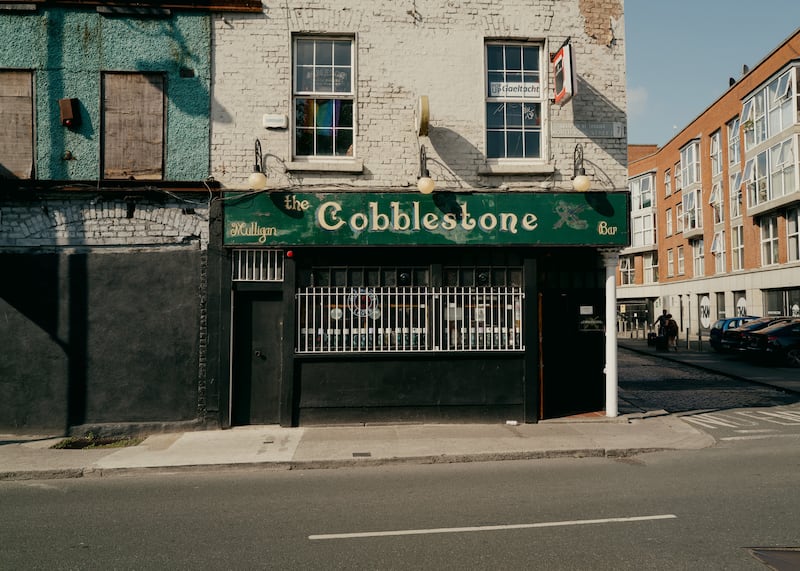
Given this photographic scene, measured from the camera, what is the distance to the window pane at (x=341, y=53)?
35.7 ft

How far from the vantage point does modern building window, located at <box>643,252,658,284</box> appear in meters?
52.3

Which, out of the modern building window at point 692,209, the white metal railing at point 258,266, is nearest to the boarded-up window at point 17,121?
the white metal railing at point 258,266

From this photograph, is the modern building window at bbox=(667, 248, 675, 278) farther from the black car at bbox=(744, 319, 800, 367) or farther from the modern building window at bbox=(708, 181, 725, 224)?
the black car at bbox=(744, 319, 800, 367)

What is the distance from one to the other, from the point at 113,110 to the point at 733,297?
37566 mm

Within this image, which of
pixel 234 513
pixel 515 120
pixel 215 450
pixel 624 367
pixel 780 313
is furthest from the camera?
pixel 780 313

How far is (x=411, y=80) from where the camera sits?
10.8 meters

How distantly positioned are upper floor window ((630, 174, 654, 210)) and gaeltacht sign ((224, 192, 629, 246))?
44997 mm

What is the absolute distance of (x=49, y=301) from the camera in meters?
10.2

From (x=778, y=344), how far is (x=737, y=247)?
1855cm

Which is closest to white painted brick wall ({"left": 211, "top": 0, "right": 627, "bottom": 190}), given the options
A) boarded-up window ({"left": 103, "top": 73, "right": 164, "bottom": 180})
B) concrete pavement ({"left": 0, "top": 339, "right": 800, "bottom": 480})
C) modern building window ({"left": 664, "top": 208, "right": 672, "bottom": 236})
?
boarded-up window ({"left": 103, "top": 73, "right": 164, "bottom": 180})

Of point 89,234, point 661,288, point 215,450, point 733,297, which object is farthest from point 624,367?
point 661,288

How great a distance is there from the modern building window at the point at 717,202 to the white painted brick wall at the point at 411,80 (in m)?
32.1

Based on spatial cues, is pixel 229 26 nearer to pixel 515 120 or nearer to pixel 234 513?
pixel 515 120

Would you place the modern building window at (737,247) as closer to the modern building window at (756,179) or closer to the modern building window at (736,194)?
the modern building window at (736,194)
